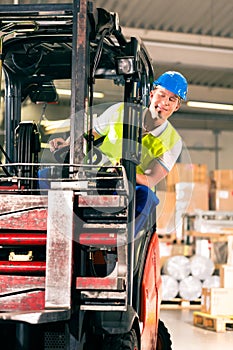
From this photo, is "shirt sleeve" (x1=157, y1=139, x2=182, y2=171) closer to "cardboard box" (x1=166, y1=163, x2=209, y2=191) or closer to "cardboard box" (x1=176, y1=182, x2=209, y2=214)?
"cardboard box" (x1=176, y1=182, x2=209, y2=214)

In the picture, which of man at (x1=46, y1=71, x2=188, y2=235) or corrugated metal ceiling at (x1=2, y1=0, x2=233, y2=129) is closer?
man at (x1=46, y1=71, x2=188, y2=235)

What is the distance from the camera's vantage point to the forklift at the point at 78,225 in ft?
9.02

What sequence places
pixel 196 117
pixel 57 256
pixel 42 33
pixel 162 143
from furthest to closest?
pixel 196 117 < pixel 162 143 < pixel 42 33 < pixel 57 256

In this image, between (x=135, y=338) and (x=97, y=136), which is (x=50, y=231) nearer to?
(x=135, y=338)

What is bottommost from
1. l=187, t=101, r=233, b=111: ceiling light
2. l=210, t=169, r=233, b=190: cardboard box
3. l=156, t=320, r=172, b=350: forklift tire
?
l=156, t=320, r=172, b=350: forklift tire

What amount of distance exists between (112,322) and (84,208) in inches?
23.1

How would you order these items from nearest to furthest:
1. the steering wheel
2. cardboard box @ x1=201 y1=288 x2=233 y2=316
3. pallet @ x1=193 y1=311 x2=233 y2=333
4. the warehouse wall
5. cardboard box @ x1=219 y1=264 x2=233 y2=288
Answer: the steering wheel < pallet @ x1=193 y1=311 x2=233 y2=333 < cardboard box @ x1=201 y1=288 x2=233 y2=316 < cardboard box @ x1=219 y1=264 x2=233 y2=288 < the warehouse wall

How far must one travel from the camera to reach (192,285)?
11.4m

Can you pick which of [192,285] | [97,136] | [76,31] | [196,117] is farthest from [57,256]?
[196,117]

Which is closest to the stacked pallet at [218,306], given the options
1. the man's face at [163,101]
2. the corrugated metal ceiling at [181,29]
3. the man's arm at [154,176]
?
the corrugated metal ceiling at [181,29]

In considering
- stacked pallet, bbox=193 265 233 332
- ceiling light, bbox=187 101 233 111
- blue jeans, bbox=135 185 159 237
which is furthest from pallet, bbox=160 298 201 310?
blue jeans, bbox=135 185 159 237

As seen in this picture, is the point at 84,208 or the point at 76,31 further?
the point at 76,31

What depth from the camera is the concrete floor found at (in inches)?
279

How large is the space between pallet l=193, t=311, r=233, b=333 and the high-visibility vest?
5219 millimetres
